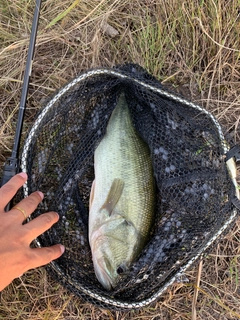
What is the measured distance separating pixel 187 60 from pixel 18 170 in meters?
1.77

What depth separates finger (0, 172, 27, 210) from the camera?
230cm

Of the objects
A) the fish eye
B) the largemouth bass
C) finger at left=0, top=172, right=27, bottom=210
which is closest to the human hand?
finger at left=0, top=172, right=27, bottom=210

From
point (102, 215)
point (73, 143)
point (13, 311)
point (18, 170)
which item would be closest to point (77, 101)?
point (73, 143)

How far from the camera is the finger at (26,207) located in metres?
2.29

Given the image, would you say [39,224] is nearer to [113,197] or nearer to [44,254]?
[44,254]

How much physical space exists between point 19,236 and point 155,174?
1020 mm

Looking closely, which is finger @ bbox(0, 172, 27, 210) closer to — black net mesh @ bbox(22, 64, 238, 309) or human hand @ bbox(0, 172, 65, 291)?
human hand @ bbox(0, 172, 65, 291)

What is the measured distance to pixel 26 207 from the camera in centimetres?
236

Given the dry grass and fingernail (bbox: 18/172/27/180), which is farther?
the dry grass

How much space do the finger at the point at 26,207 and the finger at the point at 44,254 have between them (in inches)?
9.3

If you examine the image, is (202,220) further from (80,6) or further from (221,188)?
(80,6)

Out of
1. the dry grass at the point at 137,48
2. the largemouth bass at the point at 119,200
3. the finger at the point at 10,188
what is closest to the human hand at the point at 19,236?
the finger at the point at 10,188

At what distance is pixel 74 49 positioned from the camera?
3.22m

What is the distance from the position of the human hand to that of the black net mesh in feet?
0.57
